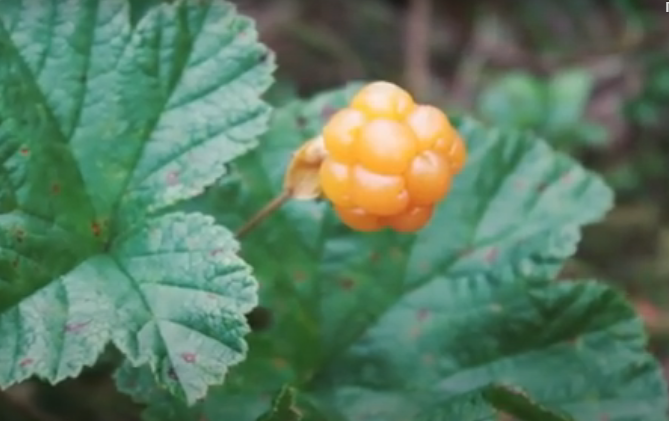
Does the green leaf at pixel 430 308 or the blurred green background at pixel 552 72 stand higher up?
the blurred green background at pixel 552 72

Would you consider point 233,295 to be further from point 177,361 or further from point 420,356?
point 420,356

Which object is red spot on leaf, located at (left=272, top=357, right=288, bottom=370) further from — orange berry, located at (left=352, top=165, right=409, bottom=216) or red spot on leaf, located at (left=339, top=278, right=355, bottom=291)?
orange berry, located at (left=352, top=165, right=409, bottom=216)

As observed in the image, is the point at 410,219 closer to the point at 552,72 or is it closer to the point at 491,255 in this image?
the point at 491,255

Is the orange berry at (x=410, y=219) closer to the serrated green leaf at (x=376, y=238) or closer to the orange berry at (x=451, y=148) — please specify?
the orange berry at (x=451, y=148)

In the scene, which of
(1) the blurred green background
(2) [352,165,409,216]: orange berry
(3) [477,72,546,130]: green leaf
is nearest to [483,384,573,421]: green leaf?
(2) [352,165,409,216]: orange berry

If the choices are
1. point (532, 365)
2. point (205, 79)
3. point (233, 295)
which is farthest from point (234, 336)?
point (532, 365)

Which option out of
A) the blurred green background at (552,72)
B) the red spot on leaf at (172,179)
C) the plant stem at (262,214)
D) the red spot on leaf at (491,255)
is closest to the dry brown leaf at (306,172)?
the plant stem at (262,214)

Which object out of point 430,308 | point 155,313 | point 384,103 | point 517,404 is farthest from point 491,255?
point 155,313
